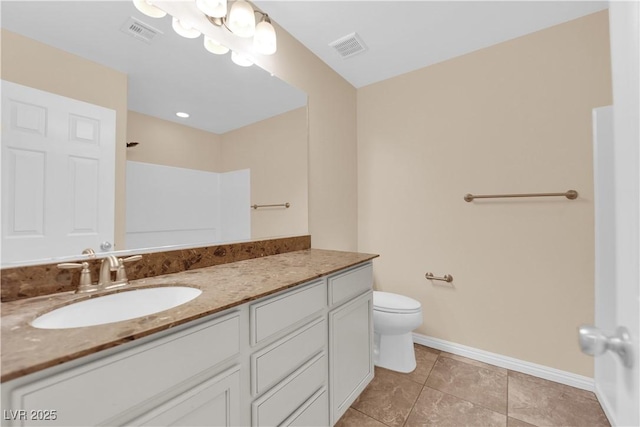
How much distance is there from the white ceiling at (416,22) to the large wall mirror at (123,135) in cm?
46

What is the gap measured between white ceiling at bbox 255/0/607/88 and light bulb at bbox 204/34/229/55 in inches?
16.9

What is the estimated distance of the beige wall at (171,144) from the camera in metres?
1.07

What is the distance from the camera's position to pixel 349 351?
1338 mm

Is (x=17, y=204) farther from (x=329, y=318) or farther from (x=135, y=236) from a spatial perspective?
(x=329, y=318)

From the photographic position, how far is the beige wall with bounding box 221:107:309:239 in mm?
1499

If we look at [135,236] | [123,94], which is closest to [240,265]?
[135,236]

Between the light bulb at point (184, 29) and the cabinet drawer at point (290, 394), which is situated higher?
the light bulb at point (184, 29)

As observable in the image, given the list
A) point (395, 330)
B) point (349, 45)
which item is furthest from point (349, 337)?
point (349, 45)

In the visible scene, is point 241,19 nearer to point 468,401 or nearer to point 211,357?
point 211,357

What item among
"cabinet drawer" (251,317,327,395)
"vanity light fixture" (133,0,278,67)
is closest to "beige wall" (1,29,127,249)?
"vanity light fixture" (133,0,278,67)

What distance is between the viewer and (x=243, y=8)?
1.32 m

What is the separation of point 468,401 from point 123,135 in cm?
219

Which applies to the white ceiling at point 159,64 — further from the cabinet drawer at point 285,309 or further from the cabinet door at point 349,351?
the cabinet door at point 349,351

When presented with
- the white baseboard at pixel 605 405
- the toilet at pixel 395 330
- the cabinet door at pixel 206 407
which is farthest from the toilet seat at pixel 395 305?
the cabinet door at pixel 206 407
